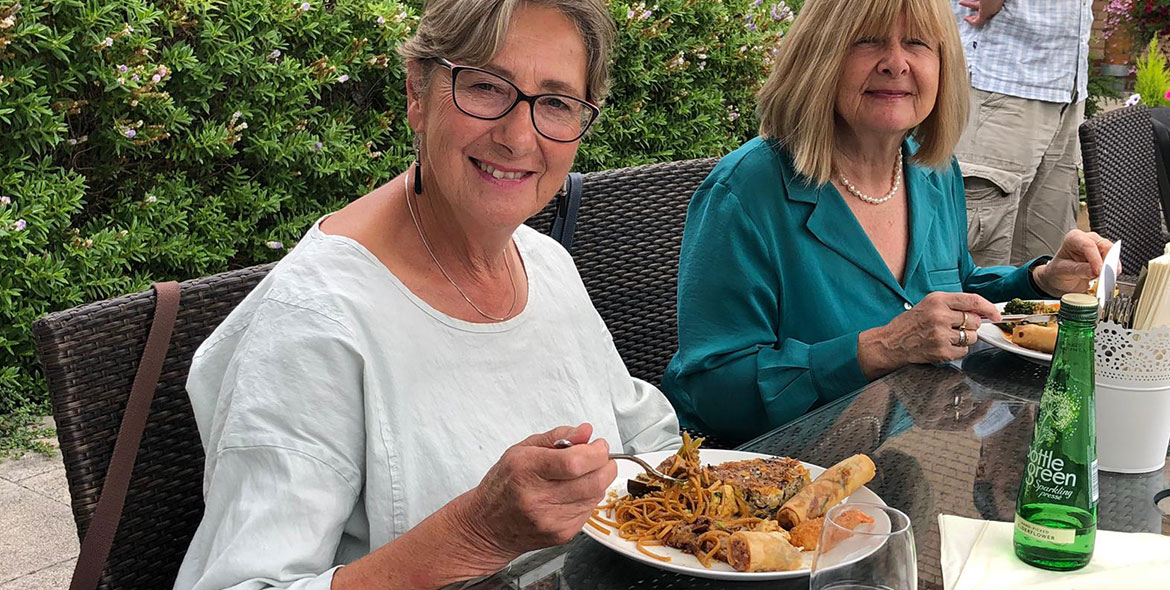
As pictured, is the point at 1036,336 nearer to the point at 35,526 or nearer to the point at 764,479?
the point at 764,479

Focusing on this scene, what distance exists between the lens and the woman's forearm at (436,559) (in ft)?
4.29

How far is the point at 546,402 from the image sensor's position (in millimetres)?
1708

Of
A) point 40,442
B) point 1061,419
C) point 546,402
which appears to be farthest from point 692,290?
point 40,442

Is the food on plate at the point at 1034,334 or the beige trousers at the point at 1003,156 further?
the beige trousers at the point at 1003,156

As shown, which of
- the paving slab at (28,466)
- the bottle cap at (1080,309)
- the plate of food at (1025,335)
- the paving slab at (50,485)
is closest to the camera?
the bottle cap at (1080,309)

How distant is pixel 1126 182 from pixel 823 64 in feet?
4.73

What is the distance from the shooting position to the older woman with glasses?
1319 millimetres

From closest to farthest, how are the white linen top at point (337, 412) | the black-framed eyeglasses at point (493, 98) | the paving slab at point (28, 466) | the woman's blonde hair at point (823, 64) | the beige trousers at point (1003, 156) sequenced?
the white linen top at point (337, 412) < the black-framed eyeglasses at point (493, 98) < the woman's blonde hair at point (823, 64) < the paving slab at point (28, 466) < the beige trousers at point (1003, 156)

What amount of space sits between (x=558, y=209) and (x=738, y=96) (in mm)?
3567

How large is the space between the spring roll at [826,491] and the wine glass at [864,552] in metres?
0.32

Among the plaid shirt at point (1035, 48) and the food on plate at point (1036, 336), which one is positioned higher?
the plaid shirt at point (1035, 48)

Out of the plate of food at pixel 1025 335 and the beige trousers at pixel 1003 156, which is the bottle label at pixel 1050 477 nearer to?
the plate of food at pixel 1025 335

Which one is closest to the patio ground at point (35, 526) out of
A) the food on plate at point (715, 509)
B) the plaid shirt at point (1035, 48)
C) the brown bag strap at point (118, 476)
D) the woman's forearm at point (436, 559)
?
the brown bag strap at point (118, 476)

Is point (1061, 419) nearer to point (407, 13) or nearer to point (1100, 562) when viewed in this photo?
point (1100, 562)
